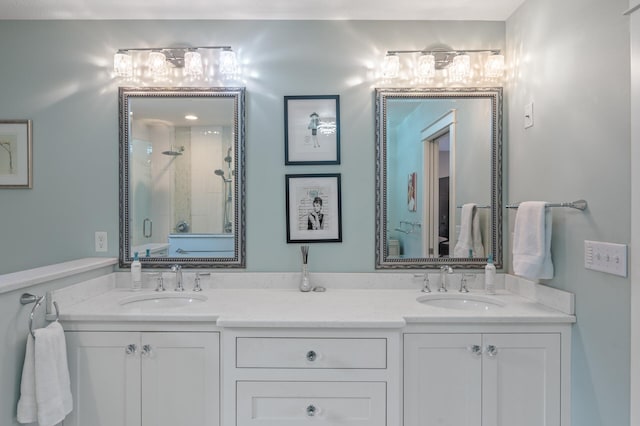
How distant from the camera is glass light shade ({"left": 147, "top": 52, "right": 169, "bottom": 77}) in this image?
2.00 meters

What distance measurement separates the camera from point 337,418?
1.46 metres

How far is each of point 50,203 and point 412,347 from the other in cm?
212

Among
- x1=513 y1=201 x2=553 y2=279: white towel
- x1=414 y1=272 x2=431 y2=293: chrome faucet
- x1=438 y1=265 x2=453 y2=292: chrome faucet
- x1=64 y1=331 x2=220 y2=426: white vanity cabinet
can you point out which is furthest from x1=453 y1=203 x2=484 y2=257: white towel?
x1=64 y1=331 x2=220 y2=426: white vanity cabinet

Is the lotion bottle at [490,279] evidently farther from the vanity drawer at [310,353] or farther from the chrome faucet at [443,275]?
the vanity drawer at [310,353]

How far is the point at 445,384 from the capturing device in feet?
5.00

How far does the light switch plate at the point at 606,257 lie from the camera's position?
48.5 inches

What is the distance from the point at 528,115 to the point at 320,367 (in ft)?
5.18

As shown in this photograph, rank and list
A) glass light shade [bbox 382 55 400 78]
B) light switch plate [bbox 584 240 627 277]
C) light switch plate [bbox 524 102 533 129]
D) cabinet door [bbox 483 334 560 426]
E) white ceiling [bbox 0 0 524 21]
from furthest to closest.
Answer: glass light shade [bbox 382 55 400 78] → white ceiling [bbox 0 0 524 21] → light switch plate [bbox 524 102 533 129] → cabinet door [bbox 483 334 560 426] → light switch plate [bbox 584 240 627 277]

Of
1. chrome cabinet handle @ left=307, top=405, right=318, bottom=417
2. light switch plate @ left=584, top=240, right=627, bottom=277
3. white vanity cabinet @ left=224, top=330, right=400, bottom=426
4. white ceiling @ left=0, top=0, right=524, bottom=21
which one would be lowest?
chrome cabinet handle @ left=307, top=405, right=318, bottom=417

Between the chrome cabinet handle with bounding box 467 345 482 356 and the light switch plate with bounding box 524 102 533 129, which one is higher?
the light switch plate with bounding box 524 102 533 129

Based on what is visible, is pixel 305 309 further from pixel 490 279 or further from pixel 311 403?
pixel 490 279

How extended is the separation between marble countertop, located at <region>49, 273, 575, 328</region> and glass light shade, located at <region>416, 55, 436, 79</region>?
4.00 feet

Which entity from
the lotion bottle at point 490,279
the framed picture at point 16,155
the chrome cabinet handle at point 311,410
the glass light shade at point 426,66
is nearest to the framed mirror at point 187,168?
the framed picture at point 16,155

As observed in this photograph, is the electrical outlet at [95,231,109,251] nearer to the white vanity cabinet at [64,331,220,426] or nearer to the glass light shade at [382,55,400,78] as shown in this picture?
the white vanity cabinet at [64,331,220,426]
